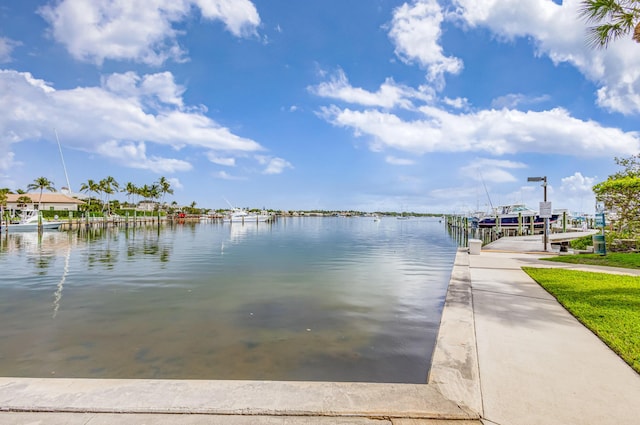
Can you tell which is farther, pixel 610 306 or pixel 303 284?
pixel 303 284

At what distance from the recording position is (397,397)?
11.7 ft

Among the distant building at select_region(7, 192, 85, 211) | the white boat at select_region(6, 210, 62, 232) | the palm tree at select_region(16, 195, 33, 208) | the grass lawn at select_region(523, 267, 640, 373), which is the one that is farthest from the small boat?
the palm tree at select_region(16, 195, 33, 208)

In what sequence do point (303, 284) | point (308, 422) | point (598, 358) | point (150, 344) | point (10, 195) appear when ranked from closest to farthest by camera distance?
1. point (308, 422)
2. point (598, 358)
3. point (150, 344)
4. point (303, 284)
5. point (10, 195)

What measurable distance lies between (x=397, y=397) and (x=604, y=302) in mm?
6753

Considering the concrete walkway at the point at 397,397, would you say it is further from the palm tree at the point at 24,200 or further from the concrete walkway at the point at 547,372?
the palm tree at the point at 24,200

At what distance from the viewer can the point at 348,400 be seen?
11.4ft

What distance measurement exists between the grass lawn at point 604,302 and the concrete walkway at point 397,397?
0.41 metres

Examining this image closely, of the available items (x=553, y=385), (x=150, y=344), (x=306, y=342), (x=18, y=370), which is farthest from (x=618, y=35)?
(x=18, y=370)

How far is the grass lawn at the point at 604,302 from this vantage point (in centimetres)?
519

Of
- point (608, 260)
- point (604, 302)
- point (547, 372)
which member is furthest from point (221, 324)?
→ point (608, 260)

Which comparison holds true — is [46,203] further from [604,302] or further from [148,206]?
[604,302]

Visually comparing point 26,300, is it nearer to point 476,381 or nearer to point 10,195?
point 476,381

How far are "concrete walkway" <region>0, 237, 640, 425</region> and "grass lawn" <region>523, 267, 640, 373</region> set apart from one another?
0.41 meters

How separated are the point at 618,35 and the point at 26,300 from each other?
2005 cm
